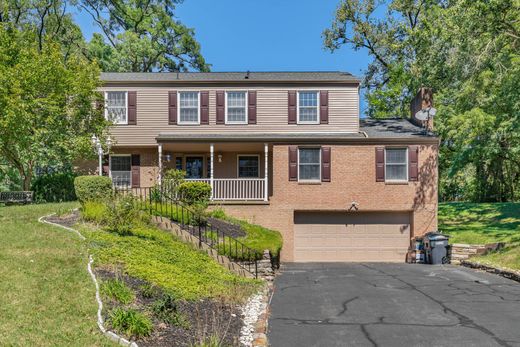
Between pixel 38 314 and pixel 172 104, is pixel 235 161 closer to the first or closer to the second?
pixel 172 104

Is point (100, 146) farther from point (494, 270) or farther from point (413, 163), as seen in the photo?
point (494, 270)

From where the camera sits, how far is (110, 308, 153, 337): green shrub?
6.09 meters

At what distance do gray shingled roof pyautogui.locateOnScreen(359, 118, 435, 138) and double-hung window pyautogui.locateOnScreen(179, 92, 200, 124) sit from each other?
310 inches

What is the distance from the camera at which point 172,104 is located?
2048 centimetres

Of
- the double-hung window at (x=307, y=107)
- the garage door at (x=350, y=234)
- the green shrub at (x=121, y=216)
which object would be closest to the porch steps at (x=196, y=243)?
the green shrub at (x=121, y=216)

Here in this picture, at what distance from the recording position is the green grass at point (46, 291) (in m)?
5.78

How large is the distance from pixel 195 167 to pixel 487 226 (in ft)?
46.0

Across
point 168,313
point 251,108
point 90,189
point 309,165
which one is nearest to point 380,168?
point 309,165

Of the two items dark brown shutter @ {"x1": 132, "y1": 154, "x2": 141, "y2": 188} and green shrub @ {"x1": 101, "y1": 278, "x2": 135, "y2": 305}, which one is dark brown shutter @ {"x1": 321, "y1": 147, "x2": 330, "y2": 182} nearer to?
dark brown shutter @ {"x1": 132, "y1": 154, "x2": 141, "y2": 188}

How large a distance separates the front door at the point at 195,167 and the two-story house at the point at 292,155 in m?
0.11

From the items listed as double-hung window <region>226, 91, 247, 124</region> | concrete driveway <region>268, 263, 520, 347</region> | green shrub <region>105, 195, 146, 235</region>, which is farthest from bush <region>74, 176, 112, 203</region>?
double-hung window <region>226, 91, 247, 124</region>

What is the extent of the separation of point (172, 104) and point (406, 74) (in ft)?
53.3

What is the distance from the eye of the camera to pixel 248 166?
2106cm

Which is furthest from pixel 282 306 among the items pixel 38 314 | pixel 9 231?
pixel 9 231
